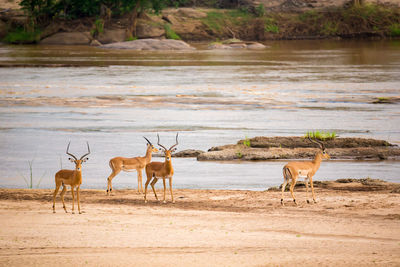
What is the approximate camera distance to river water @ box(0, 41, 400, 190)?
1555 centimetres

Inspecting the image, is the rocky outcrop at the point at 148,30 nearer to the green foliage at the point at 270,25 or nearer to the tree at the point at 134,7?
the tree at the point at 134,7

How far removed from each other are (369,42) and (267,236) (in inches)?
2467

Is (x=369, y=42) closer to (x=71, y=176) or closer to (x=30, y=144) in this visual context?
(x=30, y=144)

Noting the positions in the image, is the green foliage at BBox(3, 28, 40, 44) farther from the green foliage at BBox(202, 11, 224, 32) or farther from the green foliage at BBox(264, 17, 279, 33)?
the green foliage at BBox(264, 17, 279, 33)

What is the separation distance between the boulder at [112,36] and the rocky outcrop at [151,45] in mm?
2989

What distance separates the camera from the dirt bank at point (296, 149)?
16594mm

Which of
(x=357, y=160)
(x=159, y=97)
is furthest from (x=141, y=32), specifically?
(x=357, y=160)

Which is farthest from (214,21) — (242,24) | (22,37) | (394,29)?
(394,29)

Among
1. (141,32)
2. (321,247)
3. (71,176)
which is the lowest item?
(321,247)

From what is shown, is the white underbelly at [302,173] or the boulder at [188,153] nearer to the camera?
the white underbelly at [302,173]

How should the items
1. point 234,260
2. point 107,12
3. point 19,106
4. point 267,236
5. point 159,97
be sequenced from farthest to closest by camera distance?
point 107,12 → point 159,97 → point 19,106 → point 267,236 → point 234,260

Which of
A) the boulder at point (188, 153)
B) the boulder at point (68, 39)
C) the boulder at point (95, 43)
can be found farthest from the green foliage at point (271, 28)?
the boulder at point (188, 153)

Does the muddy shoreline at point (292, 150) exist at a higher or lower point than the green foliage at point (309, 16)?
lower

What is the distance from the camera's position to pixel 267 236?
9.48 metres
